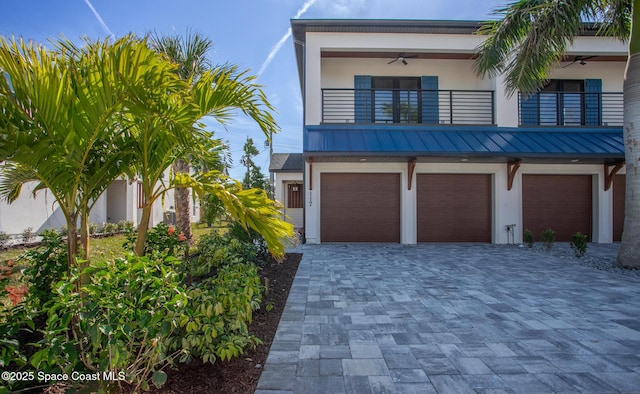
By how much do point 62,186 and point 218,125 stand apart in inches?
59.2

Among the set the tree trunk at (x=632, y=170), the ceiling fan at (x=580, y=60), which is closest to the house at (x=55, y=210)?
the tree trunk at (x=632, y=170)

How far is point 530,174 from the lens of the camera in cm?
1029

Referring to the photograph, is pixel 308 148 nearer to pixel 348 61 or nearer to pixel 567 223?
pixel 348 61

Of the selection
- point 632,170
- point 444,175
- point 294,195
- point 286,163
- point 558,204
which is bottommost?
point 558,204

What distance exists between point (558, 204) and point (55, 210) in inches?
700

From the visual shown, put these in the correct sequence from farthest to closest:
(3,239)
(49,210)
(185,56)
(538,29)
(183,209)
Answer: (49,210)
(183,209)
(185,56)
(3,239)
(538,29)

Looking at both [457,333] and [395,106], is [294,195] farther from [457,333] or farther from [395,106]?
[457,333]

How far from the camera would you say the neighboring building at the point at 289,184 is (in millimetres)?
17406

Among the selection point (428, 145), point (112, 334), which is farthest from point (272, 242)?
point (428, 145)

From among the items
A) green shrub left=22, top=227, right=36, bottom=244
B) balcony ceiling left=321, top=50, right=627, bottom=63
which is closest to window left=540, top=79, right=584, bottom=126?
balcony ceiling left=321, top=50, right=627, bottom=63

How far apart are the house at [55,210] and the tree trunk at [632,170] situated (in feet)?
32.5

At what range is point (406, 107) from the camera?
36.8ft

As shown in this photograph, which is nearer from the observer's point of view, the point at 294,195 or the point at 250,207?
the point at 250,207

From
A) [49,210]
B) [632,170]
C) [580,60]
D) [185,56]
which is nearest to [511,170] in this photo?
[632,170]
